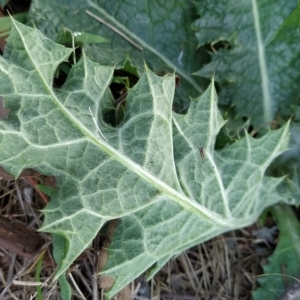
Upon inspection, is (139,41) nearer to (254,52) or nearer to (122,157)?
(254,52)

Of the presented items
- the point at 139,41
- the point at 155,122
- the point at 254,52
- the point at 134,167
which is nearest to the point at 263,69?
the point at 254,52

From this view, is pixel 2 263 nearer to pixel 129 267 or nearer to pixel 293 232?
pixel 129 267

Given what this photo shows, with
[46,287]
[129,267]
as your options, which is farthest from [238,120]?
[46,287]

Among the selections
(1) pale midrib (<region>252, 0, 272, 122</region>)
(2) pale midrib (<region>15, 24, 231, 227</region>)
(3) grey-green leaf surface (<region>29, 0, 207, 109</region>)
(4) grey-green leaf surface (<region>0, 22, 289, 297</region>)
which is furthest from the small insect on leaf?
(1) pale midrib (<region>252, 0, 272, 122</region>)

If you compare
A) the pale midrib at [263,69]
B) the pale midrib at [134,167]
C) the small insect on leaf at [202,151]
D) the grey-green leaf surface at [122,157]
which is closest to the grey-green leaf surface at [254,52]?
the pale midrib at [263,69]

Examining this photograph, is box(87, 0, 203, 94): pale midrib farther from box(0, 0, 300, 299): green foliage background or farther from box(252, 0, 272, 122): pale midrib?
box(252, 0, 272, 122): pale midrib

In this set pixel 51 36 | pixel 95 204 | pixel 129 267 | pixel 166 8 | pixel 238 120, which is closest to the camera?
pixel 95 204

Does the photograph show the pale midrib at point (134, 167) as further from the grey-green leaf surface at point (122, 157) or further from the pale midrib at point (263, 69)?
the pale midrib at point (263, 69)
